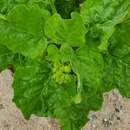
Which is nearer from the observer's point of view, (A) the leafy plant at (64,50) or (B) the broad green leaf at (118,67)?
(A) the leafy plant at (64,50)

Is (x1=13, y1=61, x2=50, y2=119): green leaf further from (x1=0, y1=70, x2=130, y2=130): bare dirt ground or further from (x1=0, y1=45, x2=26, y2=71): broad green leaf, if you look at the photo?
(x1=0, y1=70, x2=130, y2=130): bare dirt ground

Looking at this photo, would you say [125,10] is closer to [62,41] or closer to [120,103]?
[62,41]

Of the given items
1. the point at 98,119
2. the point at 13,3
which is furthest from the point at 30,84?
the point at 98,119

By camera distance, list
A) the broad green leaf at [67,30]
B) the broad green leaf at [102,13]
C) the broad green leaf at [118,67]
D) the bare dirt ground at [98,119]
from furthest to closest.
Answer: the bare dirt ground at [98,119], the broad green leaf at [118,67], the broad green leaf at [102,13], the broad green leaf at [67,30]

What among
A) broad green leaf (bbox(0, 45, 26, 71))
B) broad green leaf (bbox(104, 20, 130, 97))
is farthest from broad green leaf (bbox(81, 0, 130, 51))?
broad green leaf (bbox(0, 45, 26, 71))

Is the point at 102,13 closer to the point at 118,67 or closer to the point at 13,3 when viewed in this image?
the point at 118,67

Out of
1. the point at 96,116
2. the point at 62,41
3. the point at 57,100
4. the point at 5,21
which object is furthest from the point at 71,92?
the point at 96,116

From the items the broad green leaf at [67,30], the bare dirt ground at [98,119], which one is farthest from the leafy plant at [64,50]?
the bare dirt ground at [98,119]

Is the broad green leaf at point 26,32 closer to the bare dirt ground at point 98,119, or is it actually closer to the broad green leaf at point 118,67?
the broad green leaf at point 118,67
